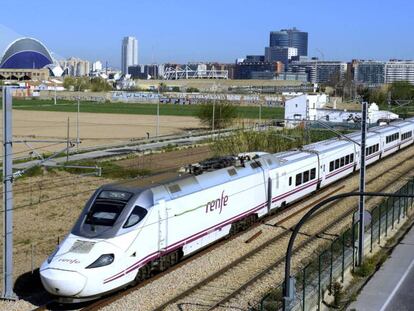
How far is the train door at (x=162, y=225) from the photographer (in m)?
19.2

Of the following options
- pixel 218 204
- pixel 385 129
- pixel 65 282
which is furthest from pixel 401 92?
pixel 65 282

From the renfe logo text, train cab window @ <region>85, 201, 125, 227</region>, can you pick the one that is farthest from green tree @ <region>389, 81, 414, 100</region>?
train cab window @ <region>85, 201, 125, 227</region>

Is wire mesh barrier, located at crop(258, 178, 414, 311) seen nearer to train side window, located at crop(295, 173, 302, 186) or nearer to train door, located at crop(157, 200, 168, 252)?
train door, located at crop(157, 200, 168, 252)

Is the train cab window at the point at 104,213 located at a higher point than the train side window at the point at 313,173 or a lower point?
higher

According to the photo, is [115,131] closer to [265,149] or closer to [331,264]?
[265,149]

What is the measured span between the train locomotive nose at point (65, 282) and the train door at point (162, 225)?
130 inches

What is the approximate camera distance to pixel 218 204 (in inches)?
906

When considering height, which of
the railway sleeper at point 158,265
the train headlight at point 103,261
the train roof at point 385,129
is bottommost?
the railway sleeper at point 158,265

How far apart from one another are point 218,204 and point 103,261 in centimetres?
679

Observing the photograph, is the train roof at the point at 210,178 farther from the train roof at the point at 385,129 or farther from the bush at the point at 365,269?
the train roof at the point at 385,129

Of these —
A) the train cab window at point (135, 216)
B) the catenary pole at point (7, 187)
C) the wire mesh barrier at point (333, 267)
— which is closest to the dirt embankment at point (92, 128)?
the wire mesh barrier at point (333, 267)

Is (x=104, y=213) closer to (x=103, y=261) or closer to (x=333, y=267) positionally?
(x=103, y=261)

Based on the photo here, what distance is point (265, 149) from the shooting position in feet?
155

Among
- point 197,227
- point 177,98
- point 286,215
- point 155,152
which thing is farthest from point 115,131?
point 177,98
